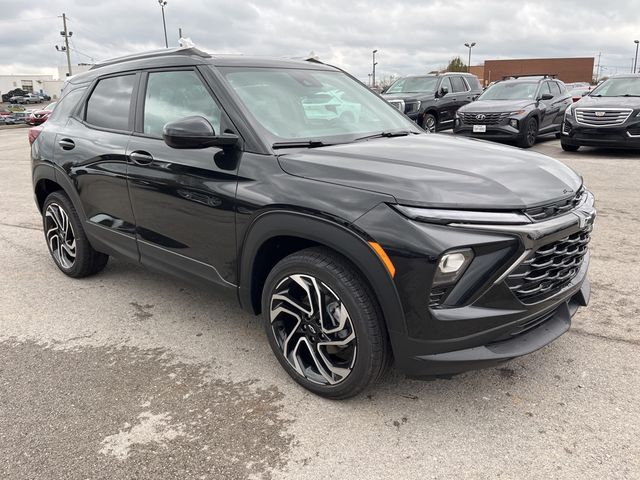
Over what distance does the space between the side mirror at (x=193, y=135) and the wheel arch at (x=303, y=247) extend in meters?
0.48

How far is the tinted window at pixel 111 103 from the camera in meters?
3.74

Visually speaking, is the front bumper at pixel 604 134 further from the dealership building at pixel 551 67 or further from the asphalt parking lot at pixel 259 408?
the dealership building at pixel 551 67

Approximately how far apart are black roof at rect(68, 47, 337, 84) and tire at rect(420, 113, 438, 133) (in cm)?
972

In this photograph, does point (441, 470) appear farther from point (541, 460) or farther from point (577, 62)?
point (577, 62)

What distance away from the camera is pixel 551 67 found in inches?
2591

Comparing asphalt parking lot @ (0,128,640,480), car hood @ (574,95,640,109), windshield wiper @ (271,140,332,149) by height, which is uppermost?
car hood @ (574,95,640,109)

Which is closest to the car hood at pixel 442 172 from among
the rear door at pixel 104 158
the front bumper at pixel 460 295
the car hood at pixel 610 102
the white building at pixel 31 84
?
the front bumper at pixel 460 295

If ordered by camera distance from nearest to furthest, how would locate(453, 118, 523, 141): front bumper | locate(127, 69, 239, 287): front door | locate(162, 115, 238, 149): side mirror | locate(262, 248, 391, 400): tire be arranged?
locate(262, 248, 391, 400): tire, locate(162, 115, 238, 149): side mirror, locate(127, 69, 239, 287): front door, locate(453, 118, 523, 141): front bumper

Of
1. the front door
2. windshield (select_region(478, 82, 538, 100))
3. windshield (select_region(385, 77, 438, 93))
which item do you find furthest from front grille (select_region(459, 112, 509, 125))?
the front door

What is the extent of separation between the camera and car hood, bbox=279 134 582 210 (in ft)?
7.49

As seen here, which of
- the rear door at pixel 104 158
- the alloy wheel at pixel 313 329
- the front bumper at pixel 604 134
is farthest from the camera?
the front bumper at pixel 604 134

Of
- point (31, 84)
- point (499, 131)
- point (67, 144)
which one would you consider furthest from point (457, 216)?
point (31, 84)

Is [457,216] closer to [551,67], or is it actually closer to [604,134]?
[604,134]

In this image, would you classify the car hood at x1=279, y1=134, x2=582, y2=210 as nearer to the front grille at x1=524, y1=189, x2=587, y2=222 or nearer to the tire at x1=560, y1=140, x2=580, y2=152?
the front grille at x1=524, y1=189, x2=587, y2=222
